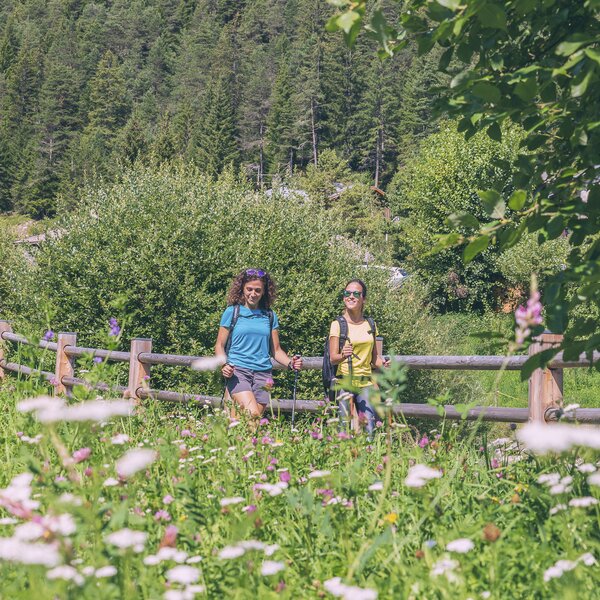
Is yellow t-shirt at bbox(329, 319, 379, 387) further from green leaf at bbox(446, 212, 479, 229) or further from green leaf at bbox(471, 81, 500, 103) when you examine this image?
green leaf at bbox(471, 81, 500, 103)

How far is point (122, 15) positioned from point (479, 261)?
118338 mm

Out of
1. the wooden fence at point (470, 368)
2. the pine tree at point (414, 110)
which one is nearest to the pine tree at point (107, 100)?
the pine tree at point (414, 110)

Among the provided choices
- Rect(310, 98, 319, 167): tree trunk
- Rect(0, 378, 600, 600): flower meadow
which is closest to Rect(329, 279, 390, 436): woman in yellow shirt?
Rect(0, 378, 600, 600): flower meadow

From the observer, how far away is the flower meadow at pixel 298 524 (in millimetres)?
2172

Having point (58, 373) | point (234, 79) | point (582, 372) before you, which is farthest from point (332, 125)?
point (58, 373)

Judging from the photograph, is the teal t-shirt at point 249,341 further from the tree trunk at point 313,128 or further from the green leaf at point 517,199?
the tree trunk at point 313,128

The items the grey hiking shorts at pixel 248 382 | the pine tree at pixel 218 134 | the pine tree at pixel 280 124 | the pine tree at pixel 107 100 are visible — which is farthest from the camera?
the pine tree at pixel 107 100

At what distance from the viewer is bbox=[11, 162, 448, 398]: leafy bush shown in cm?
1855

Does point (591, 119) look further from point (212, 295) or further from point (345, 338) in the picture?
point (212, 295)

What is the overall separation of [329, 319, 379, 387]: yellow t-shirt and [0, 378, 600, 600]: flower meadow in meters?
2.60

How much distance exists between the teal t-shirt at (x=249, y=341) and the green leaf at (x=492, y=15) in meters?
4.28

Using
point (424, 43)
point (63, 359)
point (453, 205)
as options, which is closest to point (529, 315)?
point (424, 43)

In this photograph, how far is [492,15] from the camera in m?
2.82

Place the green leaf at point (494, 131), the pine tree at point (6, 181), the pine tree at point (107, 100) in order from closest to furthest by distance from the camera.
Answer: the green leaf at point (494, 131) < the pine tree at point (6, 181) < the pine tree at point (107, 100)
